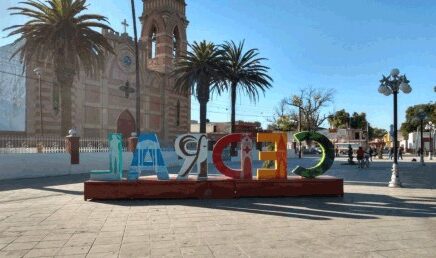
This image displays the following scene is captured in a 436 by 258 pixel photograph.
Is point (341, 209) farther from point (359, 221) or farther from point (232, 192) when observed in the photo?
point (232, 192)

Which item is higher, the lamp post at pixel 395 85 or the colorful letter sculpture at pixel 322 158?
the lamp post at pixel 395 85

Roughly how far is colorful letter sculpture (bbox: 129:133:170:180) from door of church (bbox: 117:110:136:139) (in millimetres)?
31160

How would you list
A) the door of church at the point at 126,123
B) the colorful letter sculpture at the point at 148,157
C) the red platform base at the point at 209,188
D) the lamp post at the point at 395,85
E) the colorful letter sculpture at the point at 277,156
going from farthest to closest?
the door of church at the point at 126,123, the lamp post at the point at 395,85, the colorful letter sculpture at the point at 277,156, the colorful letter sculpture at the point at 148,157, the red platform base at the point at 209,188

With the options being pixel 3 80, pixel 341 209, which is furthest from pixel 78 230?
pixel 3 80

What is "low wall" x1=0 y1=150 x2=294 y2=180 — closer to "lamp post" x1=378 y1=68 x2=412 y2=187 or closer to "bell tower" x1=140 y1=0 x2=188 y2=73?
"lamp post" x1=378 y1=68 x2=412 y2=187

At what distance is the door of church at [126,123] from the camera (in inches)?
1732

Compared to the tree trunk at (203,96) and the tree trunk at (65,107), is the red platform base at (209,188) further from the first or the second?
the tree trunk at (203,96)

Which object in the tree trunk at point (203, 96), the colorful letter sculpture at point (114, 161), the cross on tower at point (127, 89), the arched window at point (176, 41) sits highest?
the arched window at point (176, 41)

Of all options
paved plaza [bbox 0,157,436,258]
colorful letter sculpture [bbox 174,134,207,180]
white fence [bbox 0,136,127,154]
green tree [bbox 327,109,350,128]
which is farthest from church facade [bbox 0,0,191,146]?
green tree [bbox 327,109,350,128]

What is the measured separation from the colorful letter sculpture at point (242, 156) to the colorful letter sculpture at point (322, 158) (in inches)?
62.0

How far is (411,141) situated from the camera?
273 feet

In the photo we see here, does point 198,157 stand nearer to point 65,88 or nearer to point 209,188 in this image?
point 209,188

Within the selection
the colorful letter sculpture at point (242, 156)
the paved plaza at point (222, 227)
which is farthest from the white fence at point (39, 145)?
the colorful letter sculpture at point (242, 156)

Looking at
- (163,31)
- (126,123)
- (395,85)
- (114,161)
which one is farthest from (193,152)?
(163,31)
